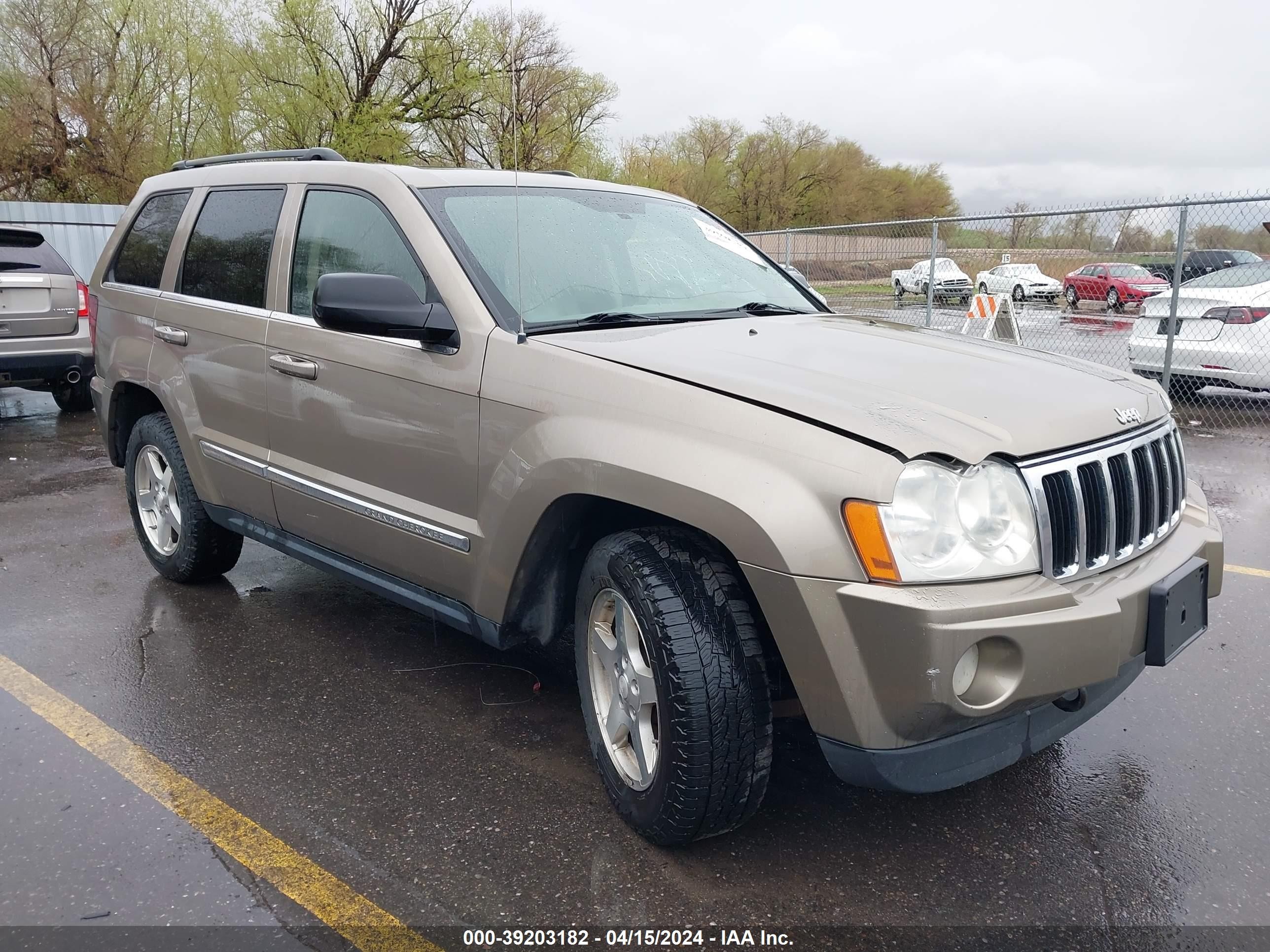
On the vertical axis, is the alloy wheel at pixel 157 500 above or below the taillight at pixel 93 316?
below

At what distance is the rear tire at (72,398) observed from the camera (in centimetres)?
1041

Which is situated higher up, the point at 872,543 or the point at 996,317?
the point at 996,317

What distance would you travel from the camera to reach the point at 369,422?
3.37 m

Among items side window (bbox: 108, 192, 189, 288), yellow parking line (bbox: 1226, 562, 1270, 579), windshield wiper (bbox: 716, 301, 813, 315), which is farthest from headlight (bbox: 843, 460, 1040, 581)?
side window (bbox: 108, 192, 189, 288)

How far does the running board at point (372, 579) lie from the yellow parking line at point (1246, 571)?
3799 millimetres

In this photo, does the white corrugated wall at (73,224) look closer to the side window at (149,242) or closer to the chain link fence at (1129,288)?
the chain link fence at (1129,288)

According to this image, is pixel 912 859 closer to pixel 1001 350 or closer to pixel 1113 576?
pixel 1113 576

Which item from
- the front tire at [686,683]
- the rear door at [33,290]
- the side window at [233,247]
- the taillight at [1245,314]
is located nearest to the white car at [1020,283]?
the taillight at [1245,314]

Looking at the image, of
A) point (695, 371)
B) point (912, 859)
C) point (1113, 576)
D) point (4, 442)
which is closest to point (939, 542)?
point (1113, 576)

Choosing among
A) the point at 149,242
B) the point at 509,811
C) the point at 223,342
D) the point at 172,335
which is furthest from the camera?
the point at 149,242

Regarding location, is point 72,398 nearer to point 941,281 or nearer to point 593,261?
point 593,261

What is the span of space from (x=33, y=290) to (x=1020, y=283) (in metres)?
9.57

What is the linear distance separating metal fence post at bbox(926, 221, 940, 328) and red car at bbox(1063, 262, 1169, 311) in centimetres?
140

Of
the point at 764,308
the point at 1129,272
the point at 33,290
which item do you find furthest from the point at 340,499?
the point at 1129,272
